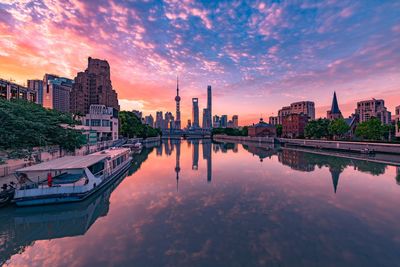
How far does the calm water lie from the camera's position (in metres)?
13.0

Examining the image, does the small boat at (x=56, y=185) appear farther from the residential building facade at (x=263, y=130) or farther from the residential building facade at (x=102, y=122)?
the residential building facade at (x=263, y=130)

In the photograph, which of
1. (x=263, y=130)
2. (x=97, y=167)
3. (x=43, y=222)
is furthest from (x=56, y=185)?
(x=263, y=130)

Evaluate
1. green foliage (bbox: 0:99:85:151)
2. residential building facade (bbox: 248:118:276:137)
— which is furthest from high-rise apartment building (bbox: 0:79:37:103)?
residential building facade (bbox: 248:118:276:137)

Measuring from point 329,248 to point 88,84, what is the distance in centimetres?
20252

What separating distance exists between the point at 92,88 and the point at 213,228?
195 metres

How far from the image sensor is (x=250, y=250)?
44.8 ft

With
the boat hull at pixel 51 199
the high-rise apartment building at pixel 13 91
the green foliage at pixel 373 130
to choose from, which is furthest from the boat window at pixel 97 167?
the green foliage at pixel 373 130

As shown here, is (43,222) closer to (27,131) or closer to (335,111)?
(27,131)

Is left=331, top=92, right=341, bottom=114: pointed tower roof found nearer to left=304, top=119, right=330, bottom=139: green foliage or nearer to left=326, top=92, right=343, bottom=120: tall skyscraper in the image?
left=326, top=92, right=343, bottom=120: tall skyscraper

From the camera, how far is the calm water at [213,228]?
12961 millimetres

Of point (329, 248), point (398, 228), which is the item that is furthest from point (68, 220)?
point (398, 228)

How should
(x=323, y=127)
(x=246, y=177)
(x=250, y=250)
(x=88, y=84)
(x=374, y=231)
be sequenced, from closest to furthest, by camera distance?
(x=250, y=250)
(x=374, y=231)
(x=246, y=177)
(x=323, y=127)
(x=88, y=84)

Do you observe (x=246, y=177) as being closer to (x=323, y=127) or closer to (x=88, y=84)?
(x=323, y=127)

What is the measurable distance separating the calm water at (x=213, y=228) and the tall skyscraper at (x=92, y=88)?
168m
